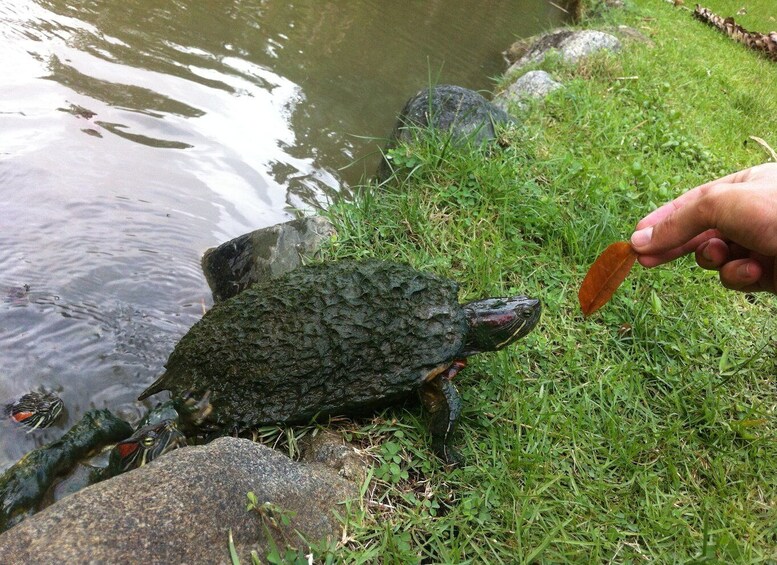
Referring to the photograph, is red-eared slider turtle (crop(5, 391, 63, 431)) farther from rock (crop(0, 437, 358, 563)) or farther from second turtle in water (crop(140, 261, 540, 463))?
rock (crop(0, 437, 358, 563))

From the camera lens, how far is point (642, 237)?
2.60 m

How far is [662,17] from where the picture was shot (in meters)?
10.7

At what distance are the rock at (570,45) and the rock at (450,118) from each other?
9.79 ft

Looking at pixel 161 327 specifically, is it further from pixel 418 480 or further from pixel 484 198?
pixel 484 198

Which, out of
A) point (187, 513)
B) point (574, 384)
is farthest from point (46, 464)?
point (574, 384)

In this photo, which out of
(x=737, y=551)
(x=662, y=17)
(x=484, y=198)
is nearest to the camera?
(x=737, y=551)

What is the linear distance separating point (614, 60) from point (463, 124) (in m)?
3.44

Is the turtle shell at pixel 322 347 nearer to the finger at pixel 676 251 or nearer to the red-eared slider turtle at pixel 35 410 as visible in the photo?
the red-eared slider turtle at pixel 35 410

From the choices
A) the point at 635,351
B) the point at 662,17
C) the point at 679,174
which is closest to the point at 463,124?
the point at 679,174

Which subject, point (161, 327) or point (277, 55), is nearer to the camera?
point (161, 327)

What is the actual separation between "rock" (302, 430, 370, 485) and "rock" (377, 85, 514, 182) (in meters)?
2.66

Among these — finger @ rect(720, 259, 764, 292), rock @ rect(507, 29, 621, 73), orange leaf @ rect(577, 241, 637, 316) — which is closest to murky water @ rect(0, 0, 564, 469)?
rock @ rect(507, 29, 621, 73)

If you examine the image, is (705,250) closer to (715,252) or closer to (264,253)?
(715,252)

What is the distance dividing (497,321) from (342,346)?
822 millimetres
